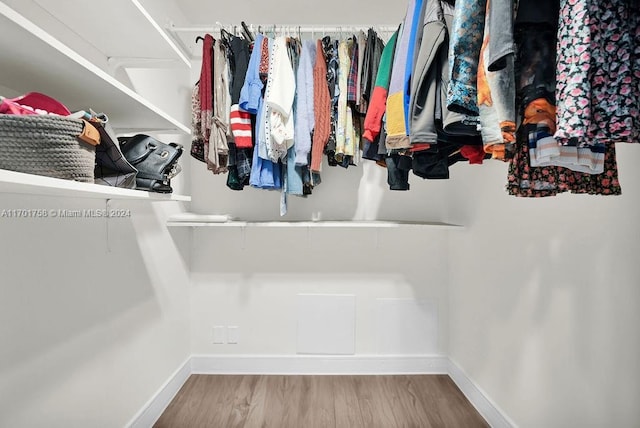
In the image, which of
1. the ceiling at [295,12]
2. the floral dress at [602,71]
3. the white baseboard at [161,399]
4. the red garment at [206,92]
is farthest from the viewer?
the ceiling at [295,12]

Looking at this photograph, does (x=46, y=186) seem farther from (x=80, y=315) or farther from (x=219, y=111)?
(x=219, y=111)

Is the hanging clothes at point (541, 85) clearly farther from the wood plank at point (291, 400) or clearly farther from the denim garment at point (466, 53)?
the wood plank at point (291, 400)

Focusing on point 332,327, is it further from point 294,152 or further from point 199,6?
point 199,6

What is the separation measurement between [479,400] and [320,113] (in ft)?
5.66

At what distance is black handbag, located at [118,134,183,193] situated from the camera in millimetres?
1082

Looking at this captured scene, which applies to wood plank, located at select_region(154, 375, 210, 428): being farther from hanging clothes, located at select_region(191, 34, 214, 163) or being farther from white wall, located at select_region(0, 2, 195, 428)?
hanging clothes, located at select_region(191, 34, 214, 163)

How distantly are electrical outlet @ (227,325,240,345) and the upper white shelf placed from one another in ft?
4.61

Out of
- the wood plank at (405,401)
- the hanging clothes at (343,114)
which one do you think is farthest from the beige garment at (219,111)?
the wood plank at (405,401)

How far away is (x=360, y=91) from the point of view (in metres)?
1.55

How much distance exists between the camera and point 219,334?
2.07 metres

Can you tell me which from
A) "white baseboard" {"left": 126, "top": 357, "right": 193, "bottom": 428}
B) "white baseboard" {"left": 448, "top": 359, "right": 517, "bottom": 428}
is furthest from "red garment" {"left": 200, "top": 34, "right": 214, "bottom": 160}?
"white baseboard" {"left": 448, "top": 359, "right": 517, "bottom": 428}

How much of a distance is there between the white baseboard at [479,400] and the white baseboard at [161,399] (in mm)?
1690

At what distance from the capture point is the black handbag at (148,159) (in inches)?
42.6

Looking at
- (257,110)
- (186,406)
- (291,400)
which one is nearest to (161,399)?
(186,406)
